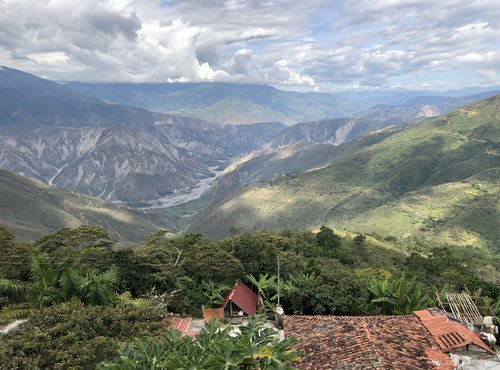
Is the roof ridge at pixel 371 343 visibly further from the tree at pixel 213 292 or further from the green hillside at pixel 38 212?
the green hillside at pixel 38 212

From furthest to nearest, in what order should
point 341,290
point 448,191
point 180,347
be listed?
point 448,191 → point 341,290 → point 180,347

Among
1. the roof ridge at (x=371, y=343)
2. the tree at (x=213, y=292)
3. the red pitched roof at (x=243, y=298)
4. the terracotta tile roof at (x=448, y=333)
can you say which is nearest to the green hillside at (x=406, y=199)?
the red pitched roof at (x=243, y=298)

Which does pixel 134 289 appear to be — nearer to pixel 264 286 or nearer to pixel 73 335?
pixel 264 286

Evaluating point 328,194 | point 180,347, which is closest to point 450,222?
point 328,194

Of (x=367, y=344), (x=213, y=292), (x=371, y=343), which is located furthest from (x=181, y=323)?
(x=371, y=343)

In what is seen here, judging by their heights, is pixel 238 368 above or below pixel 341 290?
above

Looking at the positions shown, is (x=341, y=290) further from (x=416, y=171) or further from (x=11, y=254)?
(x=416, y=171)

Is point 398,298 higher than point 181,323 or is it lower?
higher

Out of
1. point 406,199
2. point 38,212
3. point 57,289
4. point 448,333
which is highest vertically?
point 57,289
